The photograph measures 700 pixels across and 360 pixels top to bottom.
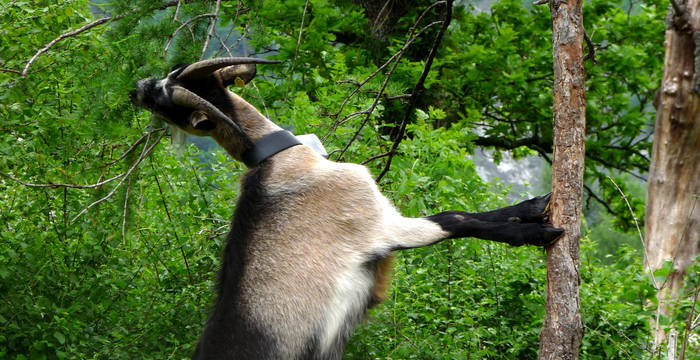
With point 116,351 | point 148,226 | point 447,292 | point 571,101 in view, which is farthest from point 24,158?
point 571,101

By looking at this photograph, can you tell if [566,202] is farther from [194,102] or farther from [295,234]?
[194,102]

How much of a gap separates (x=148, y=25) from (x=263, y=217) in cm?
120

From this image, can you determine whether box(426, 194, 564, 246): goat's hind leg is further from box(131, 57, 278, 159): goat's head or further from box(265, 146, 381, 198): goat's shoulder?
box(131, 57, 278, 159): goat's head

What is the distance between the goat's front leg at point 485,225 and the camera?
126 inches

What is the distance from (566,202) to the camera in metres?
2.99

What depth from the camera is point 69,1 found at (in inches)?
220

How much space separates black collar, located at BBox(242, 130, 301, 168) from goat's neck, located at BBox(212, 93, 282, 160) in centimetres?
7

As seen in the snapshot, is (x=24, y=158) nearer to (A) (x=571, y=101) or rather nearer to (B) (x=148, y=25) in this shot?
(B) (x=148, y=25)

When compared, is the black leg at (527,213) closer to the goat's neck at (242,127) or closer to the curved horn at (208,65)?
the goat's neck at (242,127)

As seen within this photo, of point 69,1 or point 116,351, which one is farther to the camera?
point 69,1

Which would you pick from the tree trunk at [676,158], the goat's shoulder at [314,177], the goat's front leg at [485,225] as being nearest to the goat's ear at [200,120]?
the goat's shoulder at [314,177]

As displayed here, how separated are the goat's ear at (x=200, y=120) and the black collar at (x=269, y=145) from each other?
27cm

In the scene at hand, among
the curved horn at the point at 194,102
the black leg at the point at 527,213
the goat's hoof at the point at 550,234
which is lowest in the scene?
the curved horn at the point at 194,102

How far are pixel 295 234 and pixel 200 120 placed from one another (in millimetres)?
792
